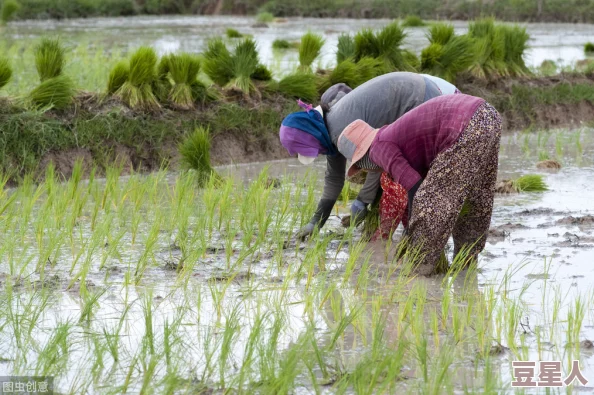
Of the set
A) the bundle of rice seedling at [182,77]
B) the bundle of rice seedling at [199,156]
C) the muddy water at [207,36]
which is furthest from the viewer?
the muddy water at [207,36]

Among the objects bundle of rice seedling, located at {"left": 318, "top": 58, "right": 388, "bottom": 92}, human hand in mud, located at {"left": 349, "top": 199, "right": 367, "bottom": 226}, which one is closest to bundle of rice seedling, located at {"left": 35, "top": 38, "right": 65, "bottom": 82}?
bundle of rice seedling, located at {"left": 318, "top": 58, "right": 388, "bottom": 92}

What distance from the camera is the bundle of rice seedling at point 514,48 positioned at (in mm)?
8609

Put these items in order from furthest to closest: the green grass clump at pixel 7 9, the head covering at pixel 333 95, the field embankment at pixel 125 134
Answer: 1. the green grass clump at pixel 7 9
2. the field embankment at pixel 125 134
3. the head covering at pixel 333 95

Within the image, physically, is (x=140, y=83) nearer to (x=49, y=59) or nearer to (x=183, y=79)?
(x=183, y=79)

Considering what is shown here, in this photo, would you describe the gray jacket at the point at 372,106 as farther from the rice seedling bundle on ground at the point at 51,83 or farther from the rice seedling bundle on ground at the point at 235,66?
the rice seedling bundle on ground at the point at 235,66

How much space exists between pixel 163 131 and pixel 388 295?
10.9 ft

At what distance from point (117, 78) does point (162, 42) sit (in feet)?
30.0

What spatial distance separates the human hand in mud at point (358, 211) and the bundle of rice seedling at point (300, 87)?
2790 millimetres

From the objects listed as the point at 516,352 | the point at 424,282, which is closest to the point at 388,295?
the point at 424,282

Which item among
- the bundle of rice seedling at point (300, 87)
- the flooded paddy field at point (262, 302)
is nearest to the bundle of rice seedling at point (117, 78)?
the bundle of rice seedling at point (300, 87)

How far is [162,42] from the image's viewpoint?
15477mm

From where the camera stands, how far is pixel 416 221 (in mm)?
3684

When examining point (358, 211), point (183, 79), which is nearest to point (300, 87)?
point (183, 79)

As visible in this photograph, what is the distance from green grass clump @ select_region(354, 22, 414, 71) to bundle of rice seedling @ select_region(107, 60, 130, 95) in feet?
7.03
